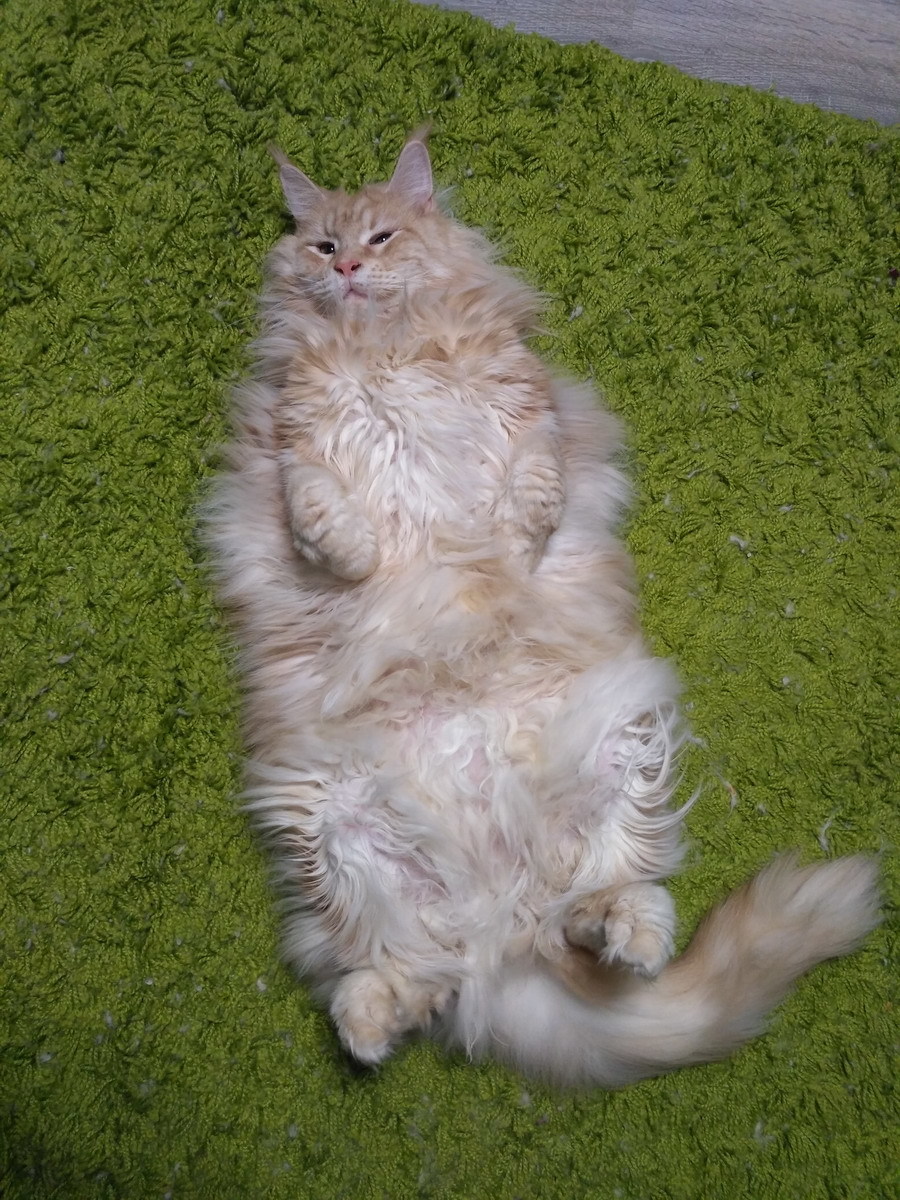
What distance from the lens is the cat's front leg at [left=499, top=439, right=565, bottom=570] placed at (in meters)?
1.38

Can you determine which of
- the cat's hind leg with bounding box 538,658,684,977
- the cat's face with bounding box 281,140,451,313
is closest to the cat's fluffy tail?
the cat's hind leg with bounding box 538,658,684,977

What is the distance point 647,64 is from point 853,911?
1724mm

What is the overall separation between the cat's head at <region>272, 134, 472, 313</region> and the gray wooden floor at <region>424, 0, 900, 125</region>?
49 centimetres

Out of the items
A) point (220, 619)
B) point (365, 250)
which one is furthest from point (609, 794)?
point (365, 250)

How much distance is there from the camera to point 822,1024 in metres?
1.59

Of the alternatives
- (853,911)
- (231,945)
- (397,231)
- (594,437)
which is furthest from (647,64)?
(231,945)

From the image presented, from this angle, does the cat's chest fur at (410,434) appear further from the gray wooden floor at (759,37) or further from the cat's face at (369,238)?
the gray wooden floor at (759,37)

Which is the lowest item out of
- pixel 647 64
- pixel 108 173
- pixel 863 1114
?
pixel 863 1114

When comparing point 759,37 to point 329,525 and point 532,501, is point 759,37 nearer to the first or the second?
point 532,501

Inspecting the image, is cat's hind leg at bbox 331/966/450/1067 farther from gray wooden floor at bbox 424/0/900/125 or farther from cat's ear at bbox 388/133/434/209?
gray wooden floor at bbox 424/0/900/125

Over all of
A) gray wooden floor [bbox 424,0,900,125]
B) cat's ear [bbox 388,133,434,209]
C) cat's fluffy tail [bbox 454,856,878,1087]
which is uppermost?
gray wooden floor [bbox 424,0,900,125]

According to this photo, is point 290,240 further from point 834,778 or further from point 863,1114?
point 863,1114

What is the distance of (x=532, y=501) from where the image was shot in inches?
54.1

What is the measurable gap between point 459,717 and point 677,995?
1.95ft
